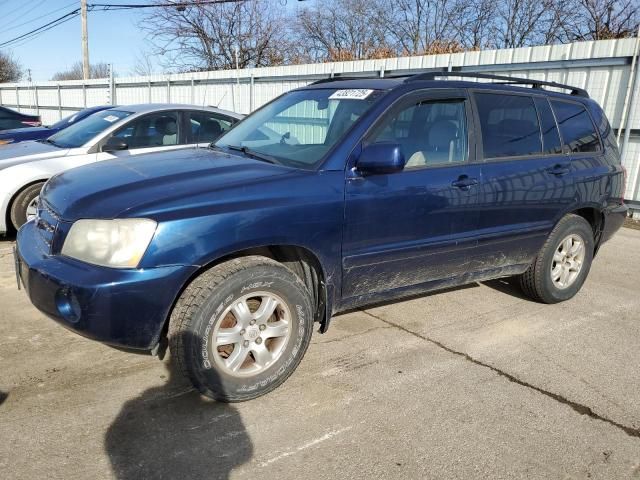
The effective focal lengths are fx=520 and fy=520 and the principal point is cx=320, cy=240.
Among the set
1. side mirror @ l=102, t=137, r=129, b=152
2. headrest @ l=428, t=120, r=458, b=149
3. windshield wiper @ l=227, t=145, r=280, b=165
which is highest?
headrest @ l=428, t=120, r=458, b=149

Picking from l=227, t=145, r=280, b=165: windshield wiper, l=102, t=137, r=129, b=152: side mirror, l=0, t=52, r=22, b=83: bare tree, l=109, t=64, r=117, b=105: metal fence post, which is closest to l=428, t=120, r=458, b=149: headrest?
l=227, t=145, r=280, b=165: windshield wiper

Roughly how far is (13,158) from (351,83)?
4368mm

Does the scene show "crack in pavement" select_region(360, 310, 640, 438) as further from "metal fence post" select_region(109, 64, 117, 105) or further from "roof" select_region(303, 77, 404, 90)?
"metal fence post" select_region(109, 64, 117, 105)

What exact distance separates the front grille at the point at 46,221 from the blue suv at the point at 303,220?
2 cm

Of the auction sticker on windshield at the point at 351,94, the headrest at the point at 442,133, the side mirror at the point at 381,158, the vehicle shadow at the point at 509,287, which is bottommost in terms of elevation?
the vehicle shadow at the point at 509,287

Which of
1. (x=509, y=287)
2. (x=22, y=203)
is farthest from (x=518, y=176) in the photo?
(x=22, y=203)

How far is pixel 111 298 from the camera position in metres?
2.50

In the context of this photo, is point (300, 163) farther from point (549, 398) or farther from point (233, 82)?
point (233, 82)

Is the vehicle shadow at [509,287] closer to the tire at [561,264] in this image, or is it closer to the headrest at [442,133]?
the tire at [561,264]

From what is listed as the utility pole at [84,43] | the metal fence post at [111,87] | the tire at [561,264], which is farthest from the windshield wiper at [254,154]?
the utility pole at [84,43]

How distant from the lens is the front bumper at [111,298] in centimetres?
251

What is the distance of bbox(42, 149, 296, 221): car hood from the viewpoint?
2674mm

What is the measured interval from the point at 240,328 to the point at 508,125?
260 centimetres

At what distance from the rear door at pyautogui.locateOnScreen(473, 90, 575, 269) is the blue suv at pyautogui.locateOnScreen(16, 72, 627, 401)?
15mm
